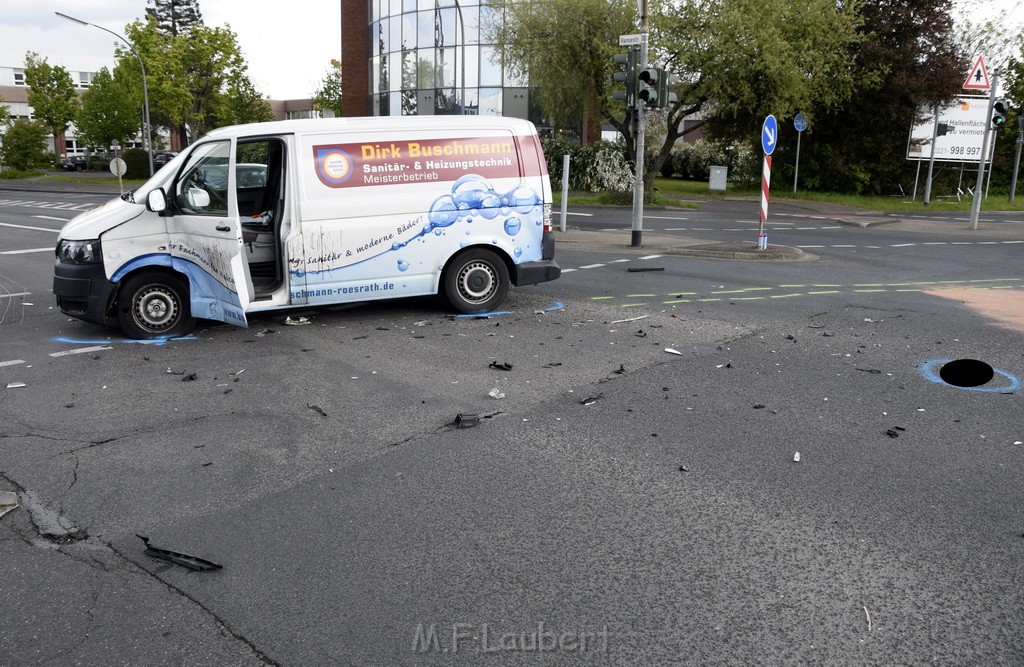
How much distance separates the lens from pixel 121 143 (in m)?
62.0

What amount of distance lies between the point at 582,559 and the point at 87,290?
21.0 feet

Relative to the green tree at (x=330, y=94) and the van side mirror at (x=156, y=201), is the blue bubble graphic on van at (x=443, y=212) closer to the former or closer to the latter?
the van side mirror at (x=156, y=201)

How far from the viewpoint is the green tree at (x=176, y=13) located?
259 feet

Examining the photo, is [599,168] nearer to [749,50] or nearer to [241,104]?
[749,50]

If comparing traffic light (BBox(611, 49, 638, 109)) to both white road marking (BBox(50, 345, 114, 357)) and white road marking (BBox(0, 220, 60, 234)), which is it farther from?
white road marking (BBox(0, 220, 60, 234))

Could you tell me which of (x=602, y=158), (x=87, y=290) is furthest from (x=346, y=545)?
(x=602, y=158)

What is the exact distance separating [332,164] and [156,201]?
5.72 ft

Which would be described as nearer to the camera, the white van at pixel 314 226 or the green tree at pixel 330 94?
the white van at pixel 314 226

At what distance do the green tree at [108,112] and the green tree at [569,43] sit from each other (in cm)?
3412

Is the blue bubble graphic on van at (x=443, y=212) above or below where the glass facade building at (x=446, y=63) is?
below

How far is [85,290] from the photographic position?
8.47m

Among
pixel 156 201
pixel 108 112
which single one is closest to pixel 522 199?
pixel 156 201

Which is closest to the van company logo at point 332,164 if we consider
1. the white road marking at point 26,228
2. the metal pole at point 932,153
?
the white road marking at point 26,228

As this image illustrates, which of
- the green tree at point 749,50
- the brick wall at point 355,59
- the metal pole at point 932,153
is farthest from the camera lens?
the brick wall at point 355,59
